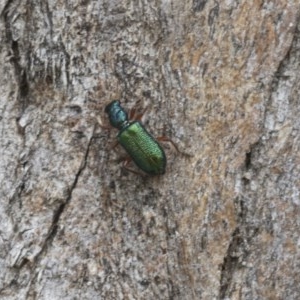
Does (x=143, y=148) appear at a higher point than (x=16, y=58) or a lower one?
lower

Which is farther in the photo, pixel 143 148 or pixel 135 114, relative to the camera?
pixel 135 114

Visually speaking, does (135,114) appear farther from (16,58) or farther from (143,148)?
(16,58)

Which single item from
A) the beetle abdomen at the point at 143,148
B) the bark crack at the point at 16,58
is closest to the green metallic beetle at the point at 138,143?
the beetle abdomen at the point at 143,148

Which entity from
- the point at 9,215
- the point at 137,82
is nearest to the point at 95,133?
the point at 137,82

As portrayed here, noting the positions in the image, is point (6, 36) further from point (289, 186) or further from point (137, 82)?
point (289, 186)

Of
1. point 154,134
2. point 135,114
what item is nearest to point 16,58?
point 135,114

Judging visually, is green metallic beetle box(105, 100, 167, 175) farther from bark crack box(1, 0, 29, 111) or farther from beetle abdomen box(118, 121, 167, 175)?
bark crack box(1, 0, 29, 111)
